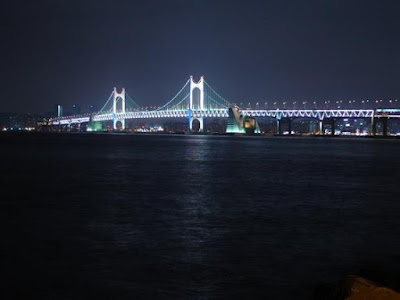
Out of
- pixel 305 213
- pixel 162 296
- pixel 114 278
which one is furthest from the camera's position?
pixel 305 213

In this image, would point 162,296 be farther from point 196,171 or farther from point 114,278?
point 196,171

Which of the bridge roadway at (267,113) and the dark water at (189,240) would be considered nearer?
the dark water at (189,240)

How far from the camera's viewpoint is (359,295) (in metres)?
4.03

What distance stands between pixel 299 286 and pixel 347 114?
291 ft

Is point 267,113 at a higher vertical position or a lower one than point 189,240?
higher

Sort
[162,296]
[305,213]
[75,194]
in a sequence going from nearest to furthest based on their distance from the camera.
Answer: [162,296] → [305,213] → [75,194]

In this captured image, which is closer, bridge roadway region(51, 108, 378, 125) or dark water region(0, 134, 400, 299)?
dark water region(0, 134, 400, 299)

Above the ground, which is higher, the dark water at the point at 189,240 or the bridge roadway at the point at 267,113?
the bridge roadway at the point at 267,113

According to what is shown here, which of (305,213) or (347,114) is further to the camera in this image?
(347,114)

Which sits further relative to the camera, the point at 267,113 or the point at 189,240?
the point at 267,113

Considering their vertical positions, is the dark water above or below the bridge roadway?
below

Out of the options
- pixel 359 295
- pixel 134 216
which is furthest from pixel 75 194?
pixel 359 295

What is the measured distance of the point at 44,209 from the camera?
11133 mm

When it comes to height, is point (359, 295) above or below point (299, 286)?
above
